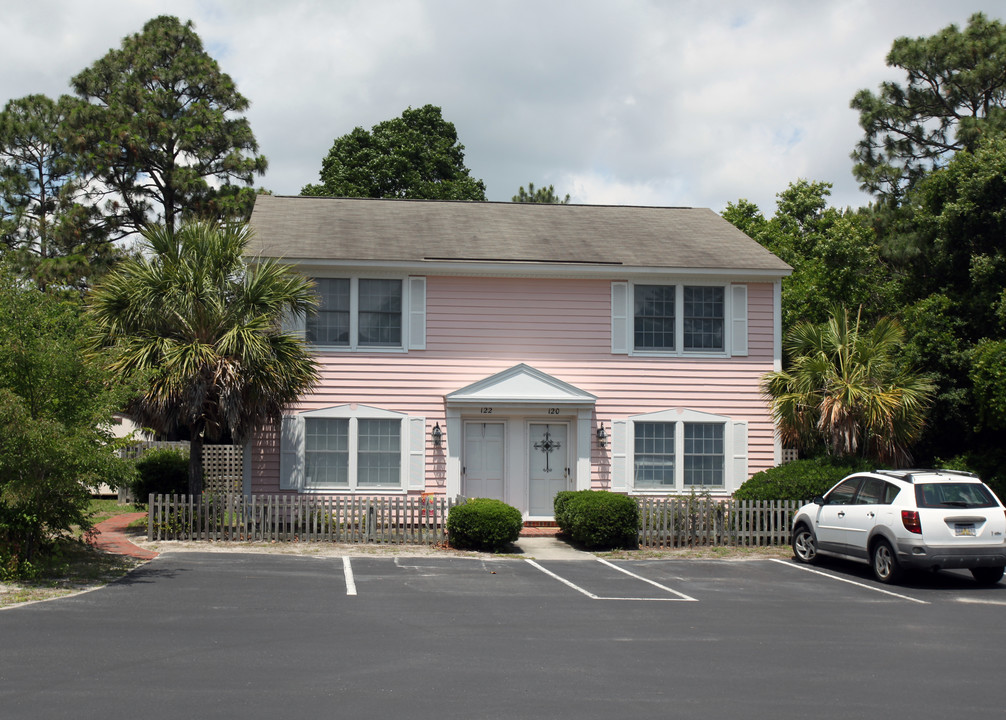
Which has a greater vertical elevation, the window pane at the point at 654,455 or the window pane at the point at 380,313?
the window pane at the point at 380,313

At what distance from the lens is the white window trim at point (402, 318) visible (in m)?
20.0

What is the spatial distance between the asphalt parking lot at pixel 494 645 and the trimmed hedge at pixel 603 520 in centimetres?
234

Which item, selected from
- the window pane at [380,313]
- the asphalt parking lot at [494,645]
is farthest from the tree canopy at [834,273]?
the asphalt parking lot at [494,645]

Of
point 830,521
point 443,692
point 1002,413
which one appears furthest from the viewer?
point 1002,413

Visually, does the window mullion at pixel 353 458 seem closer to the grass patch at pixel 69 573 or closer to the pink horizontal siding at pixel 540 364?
the pink horizontal siding at pixel 540 364

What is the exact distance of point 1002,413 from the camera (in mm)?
19078

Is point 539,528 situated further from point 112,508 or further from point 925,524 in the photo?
point 112,508

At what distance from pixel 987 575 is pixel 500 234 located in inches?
478

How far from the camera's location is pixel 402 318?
2022 cm

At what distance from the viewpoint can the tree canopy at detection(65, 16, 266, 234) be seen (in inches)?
1453

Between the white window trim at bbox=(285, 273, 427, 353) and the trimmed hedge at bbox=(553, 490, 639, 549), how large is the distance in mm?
4891

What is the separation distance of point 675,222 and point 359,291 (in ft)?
28.1

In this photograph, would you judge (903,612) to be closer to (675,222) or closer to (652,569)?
(652,569)

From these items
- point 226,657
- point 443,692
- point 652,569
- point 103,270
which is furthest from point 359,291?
point 103,270
